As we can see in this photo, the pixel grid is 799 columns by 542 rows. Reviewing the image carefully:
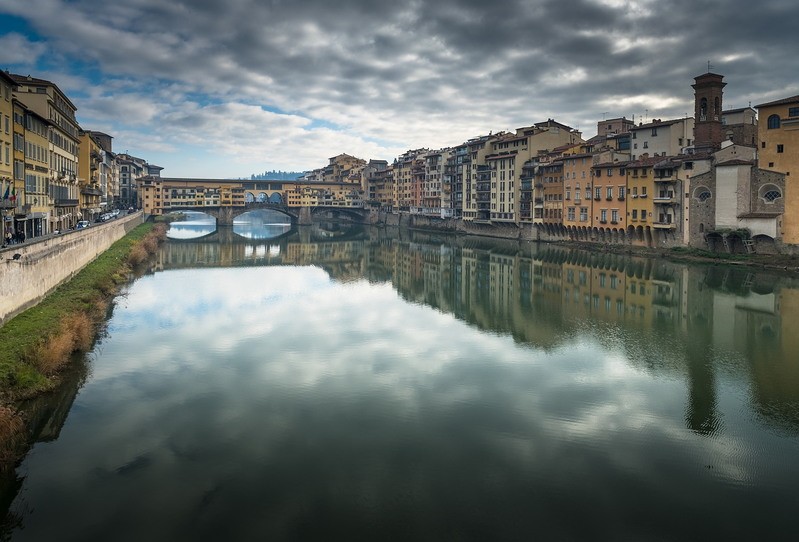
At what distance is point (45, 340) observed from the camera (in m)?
15.0

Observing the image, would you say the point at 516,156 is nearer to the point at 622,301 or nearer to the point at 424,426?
the point at 622,301

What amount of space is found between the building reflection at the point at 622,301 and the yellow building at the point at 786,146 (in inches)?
169

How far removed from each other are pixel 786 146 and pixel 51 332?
38582 millimetres

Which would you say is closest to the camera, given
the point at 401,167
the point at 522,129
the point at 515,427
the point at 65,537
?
the point at 65,537

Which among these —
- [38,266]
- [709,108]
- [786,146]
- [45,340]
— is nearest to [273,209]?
[709,108]

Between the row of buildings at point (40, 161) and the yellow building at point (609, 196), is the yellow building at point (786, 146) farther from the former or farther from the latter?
the row of buildings at point (40, 161)

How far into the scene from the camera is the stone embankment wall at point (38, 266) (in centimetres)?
1619

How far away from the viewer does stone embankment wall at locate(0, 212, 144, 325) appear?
16.2m

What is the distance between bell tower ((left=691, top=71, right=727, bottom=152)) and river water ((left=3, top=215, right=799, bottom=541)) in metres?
21.3

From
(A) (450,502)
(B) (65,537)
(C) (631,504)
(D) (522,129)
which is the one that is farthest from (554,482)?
(D) (522,129)

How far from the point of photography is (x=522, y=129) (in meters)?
63.8

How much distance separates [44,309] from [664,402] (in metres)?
17.5

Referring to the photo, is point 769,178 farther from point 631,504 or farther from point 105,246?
point 105,246

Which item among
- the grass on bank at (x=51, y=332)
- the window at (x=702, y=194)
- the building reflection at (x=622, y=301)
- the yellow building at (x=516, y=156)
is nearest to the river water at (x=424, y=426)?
the building reflection at (x=622, y=301)
